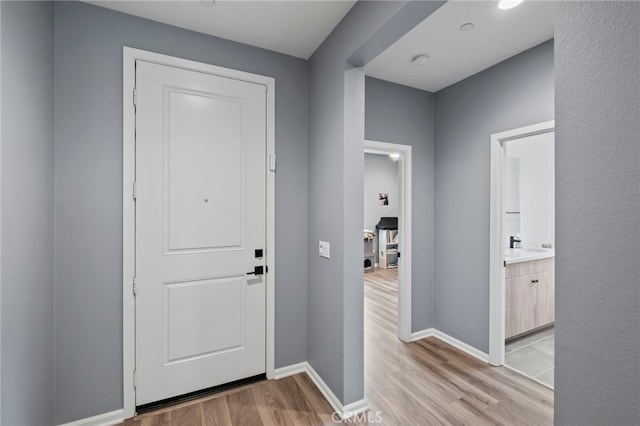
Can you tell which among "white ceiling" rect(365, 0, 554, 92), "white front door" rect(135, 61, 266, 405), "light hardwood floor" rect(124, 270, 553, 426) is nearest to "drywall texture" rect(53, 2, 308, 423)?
"white front door" rect(135, 61, 266, 405)

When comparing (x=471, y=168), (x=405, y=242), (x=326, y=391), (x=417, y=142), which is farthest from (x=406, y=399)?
(x=417, y=142)

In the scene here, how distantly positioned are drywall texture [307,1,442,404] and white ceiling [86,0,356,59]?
12cm

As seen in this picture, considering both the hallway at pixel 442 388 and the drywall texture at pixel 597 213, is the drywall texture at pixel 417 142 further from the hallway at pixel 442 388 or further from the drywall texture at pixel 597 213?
the drywall texture at pixel 597 213

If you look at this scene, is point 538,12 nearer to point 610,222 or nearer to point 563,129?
point 563,129

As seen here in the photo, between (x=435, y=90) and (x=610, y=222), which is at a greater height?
(x=435, y=90)

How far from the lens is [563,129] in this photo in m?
0.70

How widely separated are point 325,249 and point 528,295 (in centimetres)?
247

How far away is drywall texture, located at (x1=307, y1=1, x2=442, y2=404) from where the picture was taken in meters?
1.84

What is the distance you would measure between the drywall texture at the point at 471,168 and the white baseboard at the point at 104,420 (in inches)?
114

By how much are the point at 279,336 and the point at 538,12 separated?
2.98m

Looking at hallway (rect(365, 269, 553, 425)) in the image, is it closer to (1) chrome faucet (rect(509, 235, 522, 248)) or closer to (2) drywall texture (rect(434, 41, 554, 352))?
(2) drywall texture (rect(434, 41, 554, 352))

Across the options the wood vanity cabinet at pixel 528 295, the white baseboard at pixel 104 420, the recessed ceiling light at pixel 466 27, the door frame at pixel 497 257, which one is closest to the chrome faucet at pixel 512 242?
the wood vanity cabinet at pixel 528 295

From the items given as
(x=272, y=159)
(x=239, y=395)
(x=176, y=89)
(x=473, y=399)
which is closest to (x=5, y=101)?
(x=176, y=89)

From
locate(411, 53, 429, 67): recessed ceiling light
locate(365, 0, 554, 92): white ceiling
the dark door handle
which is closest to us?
locate(365, 0, 554, 92): white ceiling
